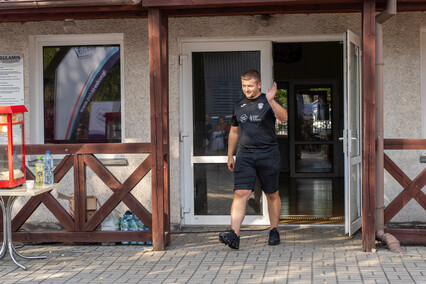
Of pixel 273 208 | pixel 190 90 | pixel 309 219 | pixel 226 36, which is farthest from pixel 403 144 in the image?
pixel 190 90

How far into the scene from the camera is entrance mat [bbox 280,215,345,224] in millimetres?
8672

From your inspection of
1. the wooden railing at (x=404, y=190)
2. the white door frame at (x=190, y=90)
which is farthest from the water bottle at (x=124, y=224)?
the wooden railing at (x=404, y=190)

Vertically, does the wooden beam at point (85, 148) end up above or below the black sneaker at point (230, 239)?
above

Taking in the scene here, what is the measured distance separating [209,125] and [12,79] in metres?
2.57

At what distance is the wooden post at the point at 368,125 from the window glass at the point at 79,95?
3.28 metres

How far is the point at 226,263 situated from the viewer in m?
6.39

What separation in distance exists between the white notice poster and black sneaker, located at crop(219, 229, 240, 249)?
336 centimetres

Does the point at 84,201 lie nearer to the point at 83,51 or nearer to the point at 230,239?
the point at 230,239

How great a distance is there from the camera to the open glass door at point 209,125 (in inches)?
330

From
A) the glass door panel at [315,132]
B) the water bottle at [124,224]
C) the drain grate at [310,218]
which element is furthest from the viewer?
the glass door panel at [315,132]

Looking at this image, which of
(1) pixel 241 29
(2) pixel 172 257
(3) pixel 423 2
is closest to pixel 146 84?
(1) pixel 241 29

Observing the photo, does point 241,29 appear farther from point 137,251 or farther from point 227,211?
point 137,251

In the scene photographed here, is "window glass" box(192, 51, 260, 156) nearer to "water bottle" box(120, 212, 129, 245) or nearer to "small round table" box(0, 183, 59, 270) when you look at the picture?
"water bottle" box(120, 212, 129, 245)

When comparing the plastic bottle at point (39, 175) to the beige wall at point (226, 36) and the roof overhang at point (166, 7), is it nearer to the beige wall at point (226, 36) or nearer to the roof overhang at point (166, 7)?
the roof overhang at point (166, 7)
